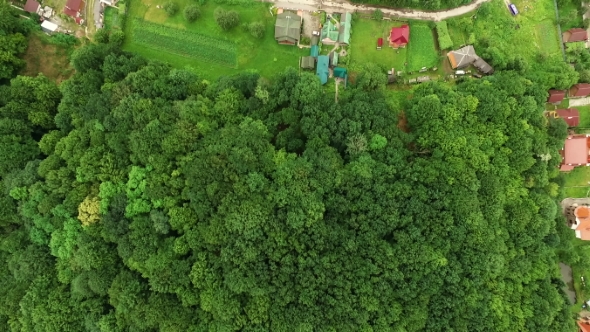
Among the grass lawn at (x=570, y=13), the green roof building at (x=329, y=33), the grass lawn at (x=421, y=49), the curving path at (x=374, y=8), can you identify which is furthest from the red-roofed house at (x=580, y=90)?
the green roof building at (x=329, y=33)

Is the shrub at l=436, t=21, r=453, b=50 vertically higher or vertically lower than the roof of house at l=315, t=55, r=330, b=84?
higher

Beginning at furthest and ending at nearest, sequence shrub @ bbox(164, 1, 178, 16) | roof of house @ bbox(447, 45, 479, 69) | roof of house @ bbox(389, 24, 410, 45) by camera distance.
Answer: shrub @ bbox(164, 1, 178, 16)
roof of house @ bbox(389, 24, 410, 45)
roof of house @ bbox(447, 45, 479, 69)

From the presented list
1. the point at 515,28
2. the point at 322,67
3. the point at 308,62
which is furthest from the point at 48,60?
the point at 515,28

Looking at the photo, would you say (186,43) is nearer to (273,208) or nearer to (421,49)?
(273,208)

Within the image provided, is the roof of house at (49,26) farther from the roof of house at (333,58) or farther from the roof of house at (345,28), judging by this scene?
the roof of house at (345,28)

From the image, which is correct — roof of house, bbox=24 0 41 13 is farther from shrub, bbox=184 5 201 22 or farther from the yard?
the yard

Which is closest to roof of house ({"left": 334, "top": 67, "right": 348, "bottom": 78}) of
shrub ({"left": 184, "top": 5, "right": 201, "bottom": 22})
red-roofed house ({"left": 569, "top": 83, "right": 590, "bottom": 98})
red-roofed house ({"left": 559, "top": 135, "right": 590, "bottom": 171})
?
shrub ({"left": 184, "top": 5, "right": 201, "bottom": 22})

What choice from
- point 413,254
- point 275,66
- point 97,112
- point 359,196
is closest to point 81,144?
point 97,112
